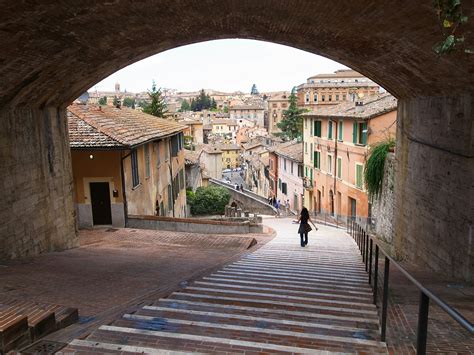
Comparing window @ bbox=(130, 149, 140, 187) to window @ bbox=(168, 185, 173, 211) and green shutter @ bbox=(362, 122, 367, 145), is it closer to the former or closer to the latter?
window @ bbox=(168, 185, 173, 211)

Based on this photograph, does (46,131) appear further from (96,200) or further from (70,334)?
(70,334)

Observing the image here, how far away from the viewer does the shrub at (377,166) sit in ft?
64.7

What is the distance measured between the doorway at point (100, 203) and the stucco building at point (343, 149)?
46.4 ft

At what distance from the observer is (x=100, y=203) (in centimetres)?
1725

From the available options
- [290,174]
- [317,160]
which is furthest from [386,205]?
[290,174]

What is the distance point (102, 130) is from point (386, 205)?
12.4 meters

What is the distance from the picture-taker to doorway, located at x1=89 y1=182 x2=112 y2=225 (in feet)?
55.9

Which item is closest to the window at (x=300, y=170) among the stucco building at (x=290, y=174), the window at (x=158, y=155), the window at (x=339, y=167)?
the stucco building at (x=290, y=174)

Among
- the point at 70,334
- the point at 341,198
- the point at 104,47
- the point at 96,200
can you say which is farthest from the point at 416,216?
the point at 341,198

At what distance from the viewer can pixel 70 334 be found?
445 cm

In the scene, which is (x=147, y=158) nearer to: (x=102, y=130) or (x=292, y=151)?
(x=102, y=130)

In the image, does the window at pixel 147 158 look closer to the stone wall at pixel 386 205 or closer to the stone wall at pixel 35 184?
the stone wall at pixel 35 184

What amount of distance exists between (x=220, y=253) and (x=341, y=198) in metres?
20.4

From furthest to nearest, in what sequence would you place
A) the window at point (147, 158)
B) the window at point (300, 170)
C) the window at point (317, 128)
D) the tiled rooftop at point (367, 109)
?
Result: 1. the window at point (300, 170)
2. the window at point (317, 128)
3. the tiled rooftop at point (367, 109)
4. the window at point (147, 158)
